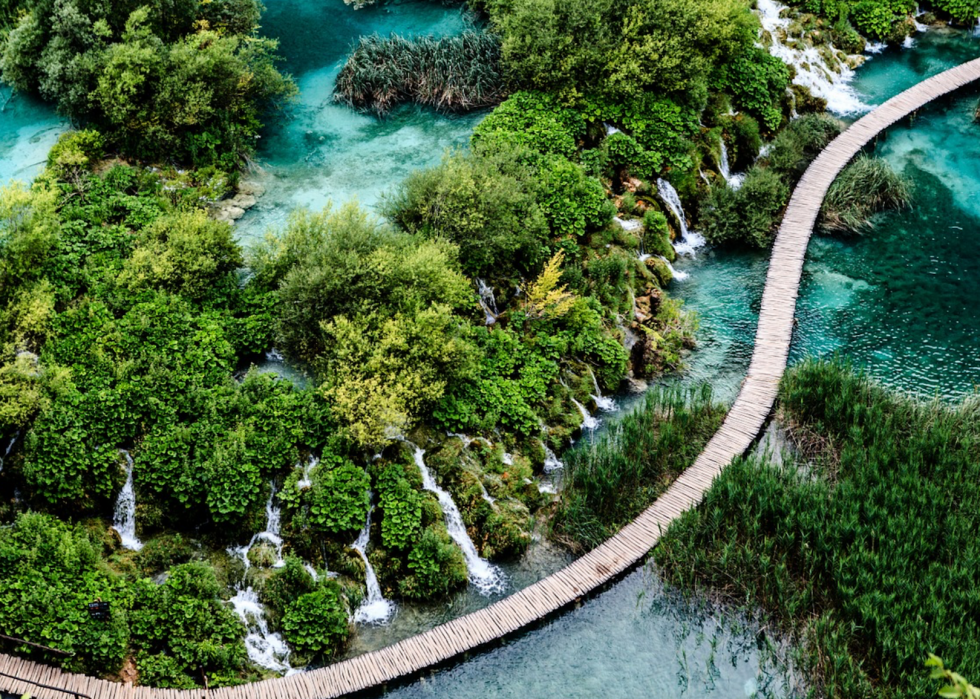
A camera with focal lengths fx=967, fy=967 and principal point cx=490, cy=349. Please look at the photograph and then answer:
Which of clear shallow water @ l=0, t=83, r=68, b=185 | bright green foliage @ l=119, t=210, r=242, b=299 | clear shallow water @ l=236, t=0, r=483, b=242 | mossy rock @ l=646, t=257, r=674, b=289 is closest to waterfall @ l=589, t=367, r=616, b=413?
mossy rock @ l=646, t=257, r=674, b=289

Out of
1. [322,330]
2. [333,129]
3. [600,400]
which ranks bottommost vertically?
[600,400]

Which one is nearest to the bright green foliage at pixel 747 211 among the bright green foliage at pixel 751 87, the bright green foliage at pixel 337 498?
the bright green foliage at pixel 751 87

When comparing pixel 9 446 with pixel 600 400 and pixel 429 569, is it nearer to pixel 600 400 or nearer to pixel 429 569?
pixel 429 569

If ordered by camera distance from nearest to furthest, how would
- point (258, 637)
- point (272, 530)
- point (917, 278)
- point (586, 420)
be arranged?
point (258, 637), point (272, 530), point (586, 420), point (917, 278)

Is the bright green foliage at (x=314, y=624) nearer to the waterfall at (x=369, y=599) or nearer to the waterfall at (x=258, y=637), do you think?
the waterfall at (x=258, y=637)

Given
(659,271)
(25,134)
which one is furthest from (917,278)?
(25,134)

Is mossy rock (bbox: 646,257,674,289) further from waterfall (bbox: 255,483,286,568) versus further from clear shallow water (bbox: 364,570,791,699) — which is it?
waterfall (bbox: 255,483,286,568)
